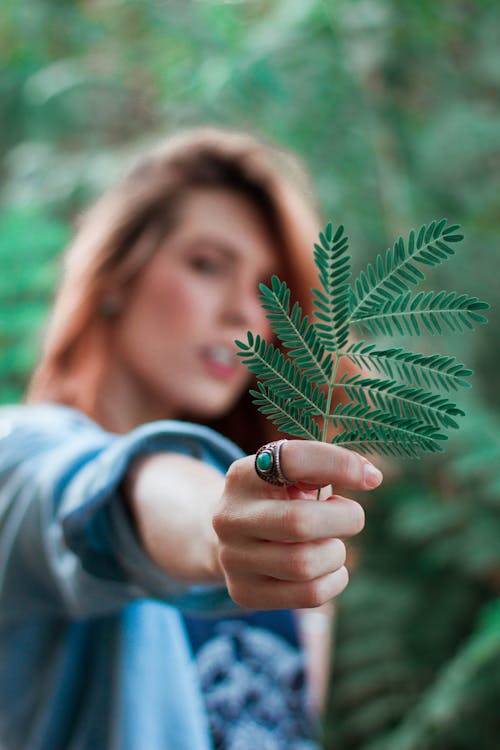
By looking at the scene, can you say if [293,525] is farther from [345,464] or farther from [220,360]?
[220,360]

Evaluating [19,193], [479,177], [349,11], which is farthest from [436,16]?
[19,193]

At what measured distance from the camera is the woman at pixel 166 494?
0.29 metres

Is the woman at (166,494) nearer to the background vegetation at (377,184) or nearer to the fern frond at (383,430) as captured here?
the fern frond at (383,430)

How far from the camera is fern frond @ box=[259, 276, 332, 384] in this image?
0.26m

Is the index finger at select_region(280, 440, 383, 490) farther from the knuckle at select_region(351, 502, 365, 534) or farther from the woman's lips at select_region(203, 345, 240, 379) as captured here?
the woman's lips at select_region(203, 345, 240, 379)

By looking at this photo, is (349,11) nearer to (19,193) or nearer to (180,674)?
(19,193)

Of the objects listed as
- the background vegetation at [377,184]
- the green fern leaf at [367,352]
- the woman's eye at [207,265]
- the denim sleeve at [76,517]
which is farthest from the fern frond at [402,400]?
the background vegetation at [377,184]

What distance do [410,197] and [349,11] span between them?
40cm

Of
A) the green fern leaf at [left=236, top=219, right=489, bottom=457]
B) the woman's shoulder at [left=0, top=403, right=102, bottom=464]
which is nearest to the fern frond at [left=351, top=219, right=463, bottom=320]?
the green fern leaf at [left=236, top=219, right=489, bottom=457]

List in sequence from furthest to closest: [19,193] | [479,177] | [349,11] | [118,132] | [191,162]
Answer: [118,132] → [19,193] → [479,177] → [349,11] → [191,162]

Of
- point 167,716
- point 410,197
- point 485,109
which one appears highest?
point 485,109

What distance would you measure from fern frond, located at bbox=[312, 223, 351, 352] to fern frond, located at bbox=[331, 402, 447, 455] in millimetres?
24

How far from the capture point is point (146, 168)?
0.87 metres

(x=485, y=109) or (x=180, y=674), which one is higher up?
(x=485, y=109)
